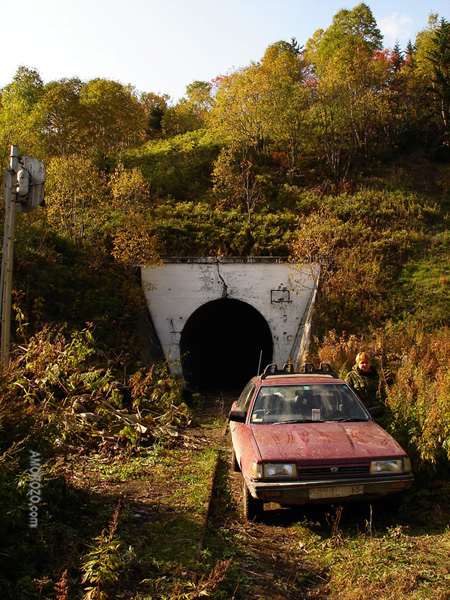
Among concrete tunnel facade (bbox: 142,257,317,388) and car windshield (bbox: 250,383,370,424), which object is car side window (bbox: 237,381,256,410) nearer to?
car windshield (bbox: 250,383,370,424)

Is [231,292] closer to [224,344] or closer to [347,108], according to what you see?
[224,344]

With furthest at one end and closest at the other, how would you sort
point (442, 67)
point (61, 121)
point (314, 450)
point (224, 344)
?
point (442, 67)
point (61, 121)
point (224, 344)
point (314, 450)

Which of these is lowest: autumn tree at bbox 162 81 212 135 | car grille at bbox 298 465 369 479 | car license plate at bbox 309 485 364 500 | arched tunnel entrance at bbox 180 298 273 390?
arched tunnel entrance at bbox 180 298 273 390

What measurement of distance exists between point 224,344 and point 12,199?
18.0 meters

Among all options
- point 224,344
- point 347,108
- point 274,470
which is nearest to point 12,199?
point 274,470

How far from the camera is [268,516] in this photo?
230 inches

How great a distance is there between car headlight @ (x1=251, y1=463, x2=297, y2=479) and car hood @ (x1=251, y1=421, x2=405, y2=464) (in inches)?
2.8

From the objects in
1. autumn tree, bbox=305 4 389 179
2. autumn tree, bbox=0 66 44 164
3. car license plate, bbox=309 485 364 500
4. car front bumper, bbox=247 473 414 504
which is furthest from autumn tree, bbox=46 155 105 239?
car license plate, bbox=309 485 364 500

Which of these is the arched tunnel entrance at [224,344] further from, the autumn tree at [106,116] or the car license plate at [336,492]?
the autumn tree at [106,116]

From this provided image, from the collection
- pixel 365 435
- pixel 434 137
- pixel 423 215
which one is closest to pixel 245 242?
pixel 423 215

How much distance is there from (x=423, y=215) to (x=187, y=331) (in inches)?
449

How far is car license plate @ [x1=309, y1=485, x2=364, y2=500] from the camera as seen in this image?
200 inches

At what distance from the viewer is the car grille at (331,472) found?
16.9 feet

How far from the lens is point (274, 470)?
520cm
